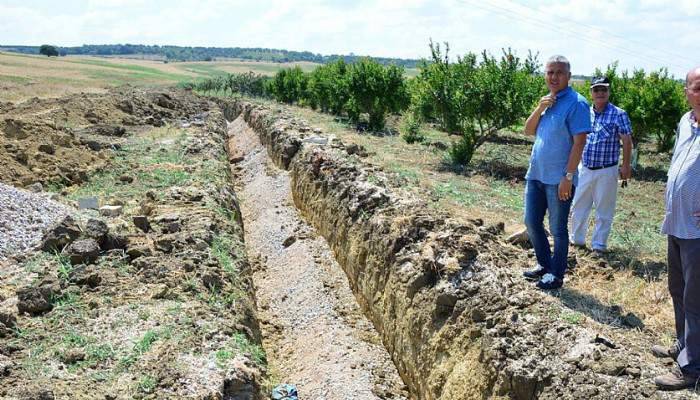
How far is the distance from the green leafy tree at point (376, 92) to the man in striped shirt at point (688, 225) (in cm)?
2062

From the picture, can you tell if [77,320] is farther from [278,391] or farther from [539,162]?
[539,162]

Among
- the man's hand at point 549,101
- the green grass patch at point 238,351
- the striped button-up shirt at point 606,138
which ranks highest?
the man's hand at point 549,101

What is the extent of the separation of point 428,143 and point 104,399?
652 inches

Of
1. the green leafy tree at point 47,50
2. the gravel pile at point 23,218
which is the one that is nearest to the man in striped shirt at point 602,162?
the gravel pile at point 23,218

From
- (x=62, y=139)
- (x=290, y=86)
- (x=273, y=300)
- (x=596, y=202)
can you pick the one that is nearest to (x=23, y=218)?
(x=273, y=300)

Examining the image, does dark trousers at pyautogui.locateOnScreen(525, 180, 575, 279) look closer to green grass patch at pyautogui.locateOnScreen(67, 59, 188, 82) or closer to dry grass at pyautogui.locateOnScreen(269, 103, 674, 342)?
dry grass at pyautogui.locateOnScreen(269, 103, 674, 342)

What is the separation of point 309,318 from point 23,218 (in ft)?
13.7

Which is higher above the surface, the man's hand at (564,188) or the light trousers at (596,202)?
the man's hand at (564,188)

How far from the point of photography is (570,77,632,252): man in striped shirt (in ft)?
22.4

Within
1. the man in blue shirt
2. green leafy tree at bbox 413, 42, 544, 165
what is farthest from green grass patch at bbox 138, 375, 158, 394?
green leafy tree at bbox 413, 42, 544, 165

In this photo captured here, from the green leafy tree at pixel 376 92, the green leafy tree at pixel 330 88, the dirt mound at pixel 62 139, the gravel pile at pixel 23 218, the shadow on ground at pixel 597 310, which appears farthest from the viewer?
the green leafy tree at pixel 330 88

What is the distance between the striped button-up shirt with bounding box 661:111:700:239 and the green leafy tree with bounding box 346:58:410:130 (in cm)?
2059

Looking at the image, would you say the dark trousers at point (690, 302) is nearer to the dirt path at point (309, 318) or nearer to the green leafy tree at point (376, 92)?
the dirt path at point (309, 318)

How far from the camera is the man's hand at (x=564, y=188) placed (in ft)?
17.3
